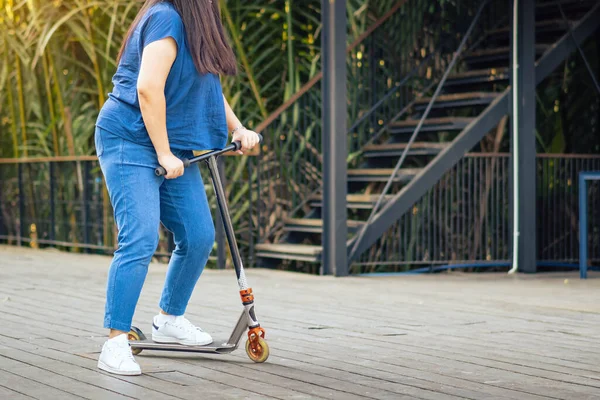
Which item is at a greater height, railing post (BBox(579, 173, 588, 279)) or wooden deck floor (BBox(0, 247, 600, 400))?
railing post (BBox(579, 173, 588, 279))

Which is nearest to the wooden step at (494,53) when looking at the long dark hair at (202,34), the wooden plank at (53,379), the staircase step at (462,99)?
the staircase step at (462,99)

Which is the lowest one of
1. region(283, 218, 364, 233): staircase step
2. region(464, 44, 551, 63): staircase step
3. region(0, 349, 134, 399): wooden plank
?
region(0, 349, 134, 399): wooden plank

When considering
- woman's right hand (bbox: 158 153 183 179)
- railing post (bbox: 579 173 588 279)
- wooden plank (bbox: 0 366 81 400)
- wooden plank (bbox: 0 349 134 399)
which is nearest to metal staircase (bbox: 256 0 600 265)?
railing post (bbox: 579 173 588 279)

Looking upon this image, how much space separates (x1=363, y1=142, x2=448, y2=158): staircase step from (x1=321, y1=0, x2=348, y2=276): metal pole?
1.21 m

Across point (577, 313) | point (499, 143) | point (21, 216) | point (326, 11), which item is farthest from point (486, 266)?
point (21, 216)

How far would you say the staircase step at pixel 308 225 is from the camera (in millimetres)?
10234

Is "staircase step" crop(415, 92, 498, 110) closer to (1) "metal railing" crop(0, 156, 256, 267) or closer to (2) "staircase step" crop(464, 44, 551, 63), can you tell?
(2) "staircase step" crop(464, 44, 551, 63)

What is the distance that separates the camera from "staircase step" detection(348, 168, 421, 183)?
34.5ft

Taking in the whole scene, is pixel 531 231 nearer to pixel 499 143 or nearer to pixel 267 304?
pixel 499 143

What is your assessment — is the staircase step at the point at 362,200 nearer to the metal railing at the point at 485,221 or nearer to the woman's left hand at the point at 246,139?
the metal railing at the point at 485,221

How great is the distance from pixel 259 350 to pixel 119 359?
0.63 metres

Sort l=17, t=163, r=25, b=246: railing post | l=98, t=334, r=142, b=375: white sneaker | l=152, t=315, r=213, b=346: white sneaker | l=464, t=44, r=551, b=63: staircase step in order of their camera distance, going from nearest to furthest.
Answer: l=98, t=334, r=142, b=375: white sneaker < l=152, t=315, r=213, b=346: white sneaker < l=464, t=44, r=551, b=63: staircase step < l=17, t=163, r=25, b=246: railing post

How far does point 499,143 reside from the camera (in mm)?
11766

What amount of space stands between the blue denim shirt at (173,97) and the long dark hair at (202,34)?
0.03m
